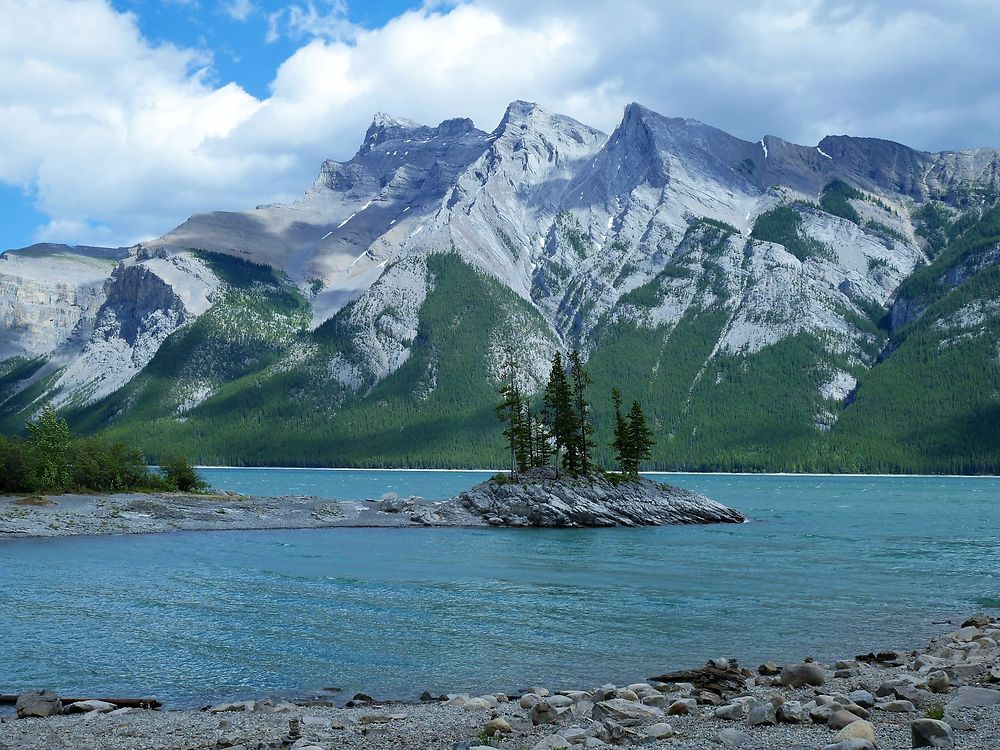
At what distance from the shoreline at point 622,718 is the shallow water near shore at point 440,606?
11.3 feet

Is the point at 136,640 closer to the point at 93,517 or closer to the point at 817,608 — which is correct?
the point at 817,608

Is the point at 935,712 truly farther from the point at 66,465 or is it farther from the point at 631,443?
the point at 66,465

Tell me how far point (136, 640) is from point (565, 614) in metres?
18.7

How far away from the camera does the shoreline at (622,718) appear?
2061 cm

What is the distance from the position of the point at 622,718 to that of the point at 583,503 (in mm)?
74156

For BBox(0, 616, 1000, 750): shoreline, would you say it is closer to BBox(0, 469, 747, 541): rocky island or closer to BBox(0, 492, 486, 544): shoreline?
BBox(0, 492, 486, 544): shoreline

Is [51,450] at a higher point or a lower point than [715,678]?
higher

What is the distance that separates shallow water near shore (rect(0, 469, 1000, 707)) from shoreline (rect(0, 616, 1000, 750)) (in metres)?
3.43

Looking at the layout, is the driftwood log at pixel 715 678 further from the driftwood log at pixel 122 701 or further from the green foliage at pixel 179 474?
the green foliage at pixel 179 474

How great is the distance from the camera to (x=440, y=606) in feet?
147

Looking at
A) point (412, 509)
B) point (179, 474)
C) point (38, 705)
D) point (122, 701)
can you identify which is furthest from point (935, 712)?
point (179, 474)

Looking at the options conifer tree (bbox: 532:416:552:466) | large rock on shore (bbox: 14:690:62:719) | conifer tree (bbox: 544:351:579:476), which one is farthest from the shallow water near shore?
conifer tree (bbox: 532:416:552:466)

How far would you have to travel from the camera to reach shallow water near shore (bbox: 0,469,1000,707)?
3177cm

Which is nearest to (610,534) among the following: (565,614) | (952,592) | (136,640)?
(952,592)
